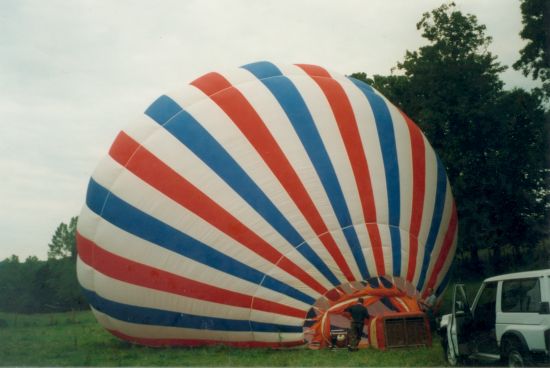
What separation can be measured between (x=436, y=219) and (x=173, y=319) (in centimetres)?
404

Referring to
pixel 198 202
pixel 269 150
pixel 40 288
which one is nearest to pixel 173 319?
pixel 198 202

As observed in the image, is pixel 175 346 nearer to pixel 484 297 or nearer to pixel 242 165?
pixel 242 165

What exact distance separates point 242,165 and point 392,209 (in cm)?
211

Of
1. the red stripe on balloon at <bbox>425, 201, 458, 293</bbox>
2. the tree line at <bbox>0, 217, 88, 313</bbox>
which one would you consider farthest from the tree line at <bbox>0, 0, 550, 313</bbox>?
the tree line at <bbox>0, 217, 88, 313</bbox>

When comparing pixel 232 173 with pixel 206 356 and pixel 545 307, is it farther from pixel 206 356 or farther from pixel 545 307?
pixel 545 307

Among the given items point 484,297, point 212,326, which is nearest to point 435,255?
point 484,297

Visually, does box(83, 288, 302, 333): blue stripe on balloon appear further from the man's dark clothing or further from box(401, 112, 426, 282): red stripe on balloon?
box(401, 112, 426, 282): red stripe on balloon

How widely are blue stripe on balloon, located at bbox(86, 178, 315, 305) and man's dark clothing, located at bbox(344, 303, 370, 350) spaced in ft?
1.80

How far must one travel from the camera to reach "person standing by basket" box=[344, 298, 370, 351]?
7.60 metres

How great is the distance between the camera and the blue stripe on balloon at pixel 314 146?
806 centimetres

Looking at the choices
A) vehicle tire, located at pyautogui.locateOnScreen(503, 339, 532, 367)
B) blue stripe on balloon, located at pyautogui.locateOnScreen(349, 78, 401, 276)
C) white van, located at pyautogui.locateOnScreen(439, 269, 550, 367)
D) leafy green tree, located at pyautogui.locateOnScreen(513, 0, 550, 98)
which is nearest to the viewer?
white van, located at pyautogui.locateOnScreen(439, 269, 550, 367)

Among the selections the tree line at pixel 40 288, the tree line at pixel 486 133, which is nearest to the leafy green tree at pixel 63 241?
the tree line at pixel 40 288

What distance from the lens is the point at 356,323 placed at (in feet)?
25.0

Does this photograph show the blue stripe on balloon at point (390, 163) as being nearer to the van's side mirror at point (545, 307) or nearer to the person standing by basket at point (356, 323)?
the person standing by basket at point (356, 323)
